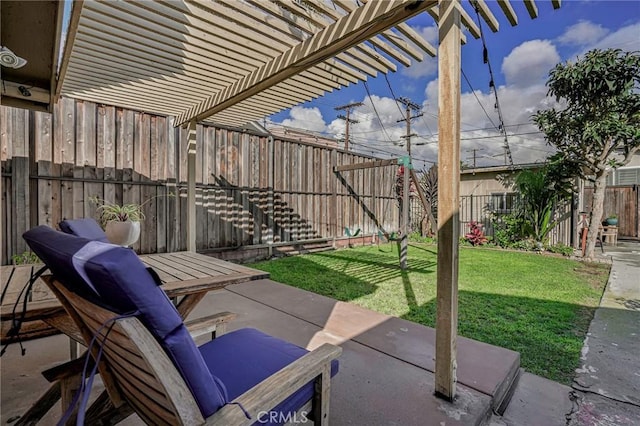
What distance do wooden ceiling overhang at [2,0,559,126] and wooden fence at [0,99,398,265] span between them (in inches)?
25.1

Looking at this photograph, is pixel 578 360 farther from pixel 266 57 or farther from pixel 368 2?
pixel 266 57

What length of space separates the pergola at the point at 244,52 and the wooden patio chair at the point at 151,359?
0.99m

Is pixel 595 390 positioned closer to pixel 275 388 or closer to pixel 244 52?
pixel 275 388

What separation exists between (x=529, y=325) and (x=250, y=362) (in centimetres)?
293

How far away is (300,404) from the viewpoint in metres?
1.11

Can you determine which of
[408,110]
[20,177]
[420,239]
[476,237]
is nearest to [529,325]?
[20,177]

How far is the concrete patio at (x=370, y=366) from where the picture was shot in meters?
1.60

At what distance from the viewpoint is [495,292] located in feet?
13.3

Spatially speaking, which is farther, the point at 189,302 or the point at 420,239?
the point at 420,239

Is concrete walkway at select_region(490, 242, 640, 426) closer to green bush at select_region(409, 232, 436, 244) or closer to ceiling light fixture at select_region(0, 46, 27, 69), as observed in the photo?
ceiling light fixture at select_region(0, 46, 27, 69)

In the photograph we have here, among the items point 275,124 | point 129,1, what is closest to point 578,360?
point 129,1

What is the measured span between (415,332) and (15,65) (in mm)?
3487

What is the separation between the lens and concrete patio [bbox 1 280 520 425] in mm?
1603

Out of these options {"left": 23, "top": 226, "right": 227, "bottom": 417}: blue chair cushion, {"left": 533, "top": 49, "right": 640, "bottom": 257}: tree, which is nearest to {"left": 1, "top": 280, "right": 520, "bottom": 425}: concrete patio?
{"left": 23, "top": 226, "right": 227, "bottom": 417}: blue chair cushion
